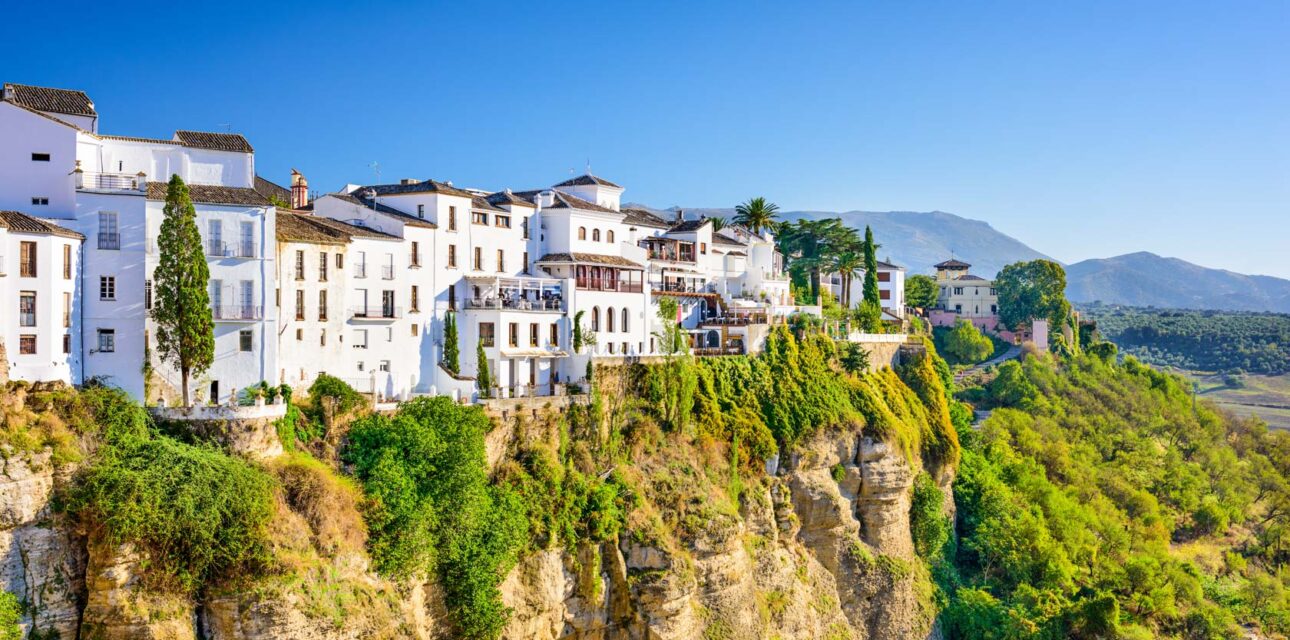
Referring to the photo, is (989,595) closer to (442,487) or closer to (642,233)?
(642,233)

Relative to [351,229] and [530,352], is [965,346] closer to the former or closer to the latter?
[530,352]

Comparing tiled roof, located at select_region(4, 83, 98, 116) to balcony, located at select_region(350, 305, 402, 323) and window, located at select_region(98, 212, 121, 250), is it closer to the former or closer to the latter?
window, located at select_region(98, 212, 121, 250)

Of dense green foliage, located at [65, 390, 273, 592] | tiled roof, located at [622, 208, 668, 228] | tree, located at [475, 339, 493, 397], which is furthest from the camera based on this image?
tiled roof, located at [622, 208, 668, 228]

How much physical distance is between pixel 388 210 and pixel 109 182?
14387mm

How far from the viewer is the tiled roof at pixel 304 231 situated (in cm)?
4400

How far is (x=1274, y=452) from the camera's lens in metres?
97.1

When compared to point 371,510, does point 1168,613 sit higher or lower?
lower

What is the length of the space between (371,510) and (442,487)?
311cm

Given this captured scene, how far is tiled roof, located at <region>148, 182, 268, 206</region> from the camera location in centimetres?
4046

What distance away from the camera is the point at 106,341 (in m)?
38.8

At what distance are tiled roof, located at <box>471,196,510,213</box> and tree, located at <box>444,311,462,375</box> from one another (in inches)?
252

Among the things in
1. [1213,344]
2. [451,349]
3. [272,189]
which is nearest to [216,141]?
[451,349]

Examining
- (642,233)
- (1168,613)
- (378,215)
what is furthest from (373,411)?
(1168,613)

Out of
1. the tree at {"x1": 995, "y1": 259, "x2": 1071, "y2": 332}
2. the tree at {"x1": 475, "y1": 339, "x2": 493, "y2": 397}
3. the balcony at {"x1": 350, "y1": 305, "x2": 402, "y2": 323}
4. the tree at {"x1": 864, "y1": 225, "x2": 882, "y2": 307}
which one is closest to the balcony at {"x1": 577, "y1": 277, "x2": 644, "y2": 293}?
the tree at {"x1": 475, "y1": 339, "x2": 493, "y2": 397}
